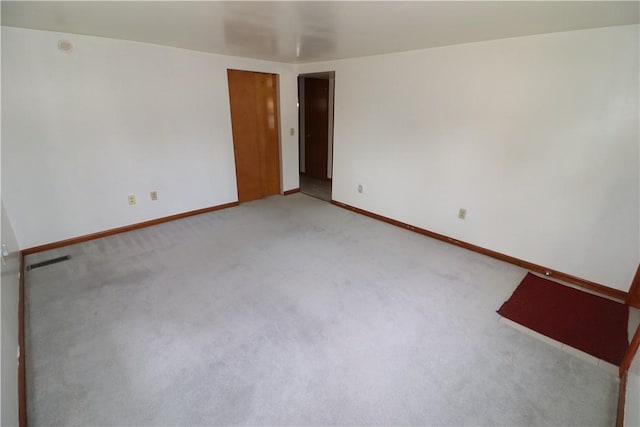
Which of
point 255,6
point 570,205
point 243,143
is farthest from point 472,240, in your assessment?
point 243,143

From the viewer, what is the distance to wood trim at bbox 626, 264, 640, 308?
2312 mm

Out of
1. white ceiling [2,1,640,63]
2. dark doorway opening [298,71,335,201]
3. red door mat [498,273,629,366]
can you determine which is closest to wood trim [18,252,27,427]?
white ceiling [2,1,640,63]

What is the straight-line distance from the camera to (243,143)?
442 centimetres

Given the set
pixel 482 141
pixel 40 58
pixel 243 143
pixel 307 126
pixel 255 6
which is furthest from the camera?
pixel 307 126

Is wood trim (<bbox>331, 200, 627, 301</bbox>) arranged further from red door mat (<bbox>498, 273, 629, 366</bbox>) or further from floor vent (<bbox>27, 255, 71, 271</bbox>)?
floor vent (<bbox>27, 255, 71, 271</bbox>)

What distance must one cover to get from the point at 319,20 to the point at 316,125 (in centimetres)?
396

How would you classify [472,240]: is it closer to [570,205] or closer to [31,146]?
[570,205]

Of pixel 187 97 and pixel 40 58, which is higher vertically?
pixel 40 58

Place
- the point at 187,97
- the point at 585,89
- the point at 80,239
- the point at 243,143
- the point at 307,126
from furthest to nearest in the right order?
the point at 307,126, the point at 243,143, the point at 187,97, the point at 80,239, the point at 585,89

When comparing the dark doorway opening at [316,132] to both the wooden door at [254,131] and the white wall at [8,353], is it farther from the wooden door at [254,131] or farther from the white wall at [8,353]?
the white wall at [8,353]

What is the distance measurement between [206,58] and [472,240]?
3.85 m

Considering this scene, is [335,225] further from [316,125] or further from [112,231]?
[316,125]

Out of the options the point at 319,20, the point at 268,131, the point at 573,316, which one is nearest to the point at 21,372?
the point at 319,20

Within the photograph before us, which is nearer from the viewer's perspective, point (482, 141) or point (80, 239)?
point (482, 141)
